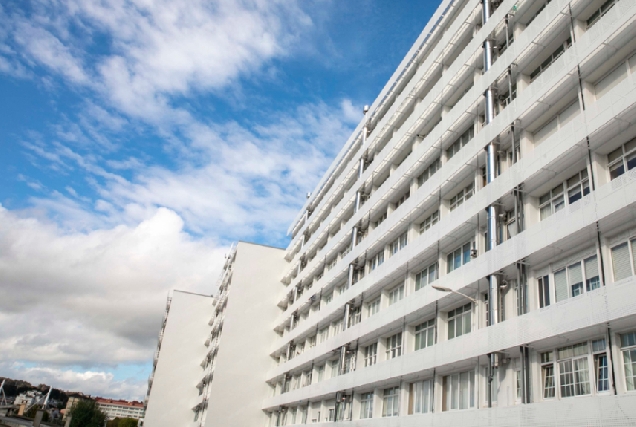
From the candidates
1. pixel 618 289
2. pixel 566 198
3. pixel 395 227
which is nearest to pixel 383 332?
pixel 395 227

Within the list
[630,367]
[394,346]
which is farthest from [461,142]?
[630,367]

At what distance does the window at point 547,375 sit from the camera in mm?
17672

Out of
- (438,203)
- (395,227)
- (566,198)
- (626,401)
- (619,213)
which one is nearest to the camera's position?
(626,401)

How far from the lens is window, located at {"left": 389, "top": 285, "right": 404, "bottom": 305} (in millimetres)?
31047

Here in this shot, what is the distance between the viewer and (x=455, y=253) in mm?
26094

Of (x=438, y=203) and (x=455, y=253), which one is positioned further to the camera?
(x=438, y=203)

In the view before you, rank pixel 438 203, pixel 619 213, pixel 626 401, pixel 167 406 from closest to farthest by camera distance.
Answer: pixel 626 401 < pixel 619 213 < pixel 438 203 < pixel 167 406

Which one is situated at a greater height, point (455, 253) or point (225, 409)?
point (455, 253)

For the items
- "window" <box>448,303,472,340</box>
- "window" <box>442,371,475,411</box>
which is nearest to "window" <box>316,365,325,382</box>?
"window" <box>442,371,475,411</box>

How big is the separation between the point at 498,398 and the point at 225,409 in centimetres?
3576

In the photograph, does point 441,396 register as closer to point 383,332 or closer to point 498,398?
point 498,398

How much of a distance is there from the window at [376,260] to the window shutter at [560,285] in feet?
55.3

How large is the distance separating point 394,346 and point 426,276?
16.5 feet

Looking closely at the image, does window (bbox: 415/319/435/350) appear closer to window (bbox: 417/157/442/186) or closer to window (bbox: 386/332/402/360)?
window (bbox: 386/332/402/360)
